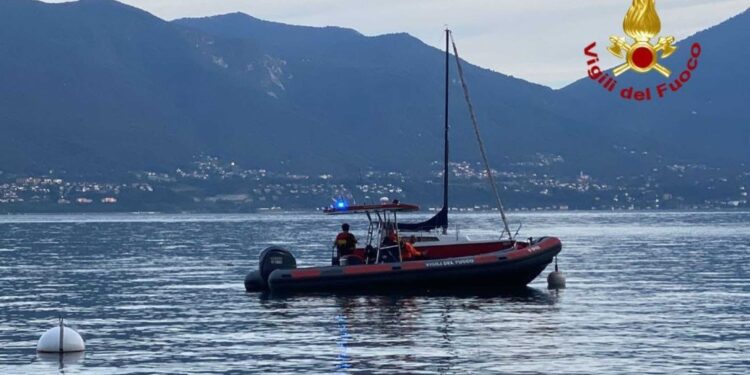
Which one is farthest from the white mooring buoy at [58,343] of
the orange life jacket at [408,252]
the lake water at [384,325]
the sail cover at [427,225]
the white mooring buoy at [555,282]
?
the white mooring buoy at [555,282]

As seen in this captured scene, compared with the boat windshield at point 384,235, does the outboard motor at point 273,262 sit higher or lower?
lower

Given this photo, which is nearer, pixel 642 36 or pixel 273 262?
pixel 642 36

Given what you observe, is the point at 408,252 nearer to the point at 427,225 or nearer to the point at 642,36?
the point at 427,225

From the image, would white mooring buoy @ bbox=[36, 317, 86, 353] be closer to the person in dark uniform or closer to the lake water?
the lake water

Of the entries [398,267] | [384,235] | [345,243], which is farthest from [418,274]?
[345,243]

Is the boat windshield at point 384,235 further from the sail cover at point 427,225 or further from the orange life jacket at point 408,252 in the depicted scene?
Answer: the sail cover at point 427,225

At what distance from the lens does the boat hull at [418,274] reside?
5181cm

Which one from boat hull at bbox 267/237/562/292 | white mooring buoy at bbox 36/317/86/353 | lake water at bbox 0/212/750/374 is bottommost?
lake water at bbox 0/212/750/374

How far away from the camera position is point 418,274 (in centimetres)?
5188

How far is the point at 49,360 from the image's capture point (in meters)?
35.0

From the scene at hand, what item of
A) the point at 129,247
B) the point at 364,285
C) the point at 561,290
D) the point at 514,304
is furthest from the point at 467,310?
the point at 129,247

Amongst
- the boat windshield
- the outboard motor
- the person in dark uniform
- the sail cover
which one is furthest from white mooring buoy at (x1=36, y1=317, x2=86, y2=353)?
the sail cover

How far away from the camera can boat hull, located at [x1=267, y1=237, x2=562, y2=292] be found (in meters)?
51.8

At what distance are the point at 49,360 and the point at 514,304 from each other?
719 inches
